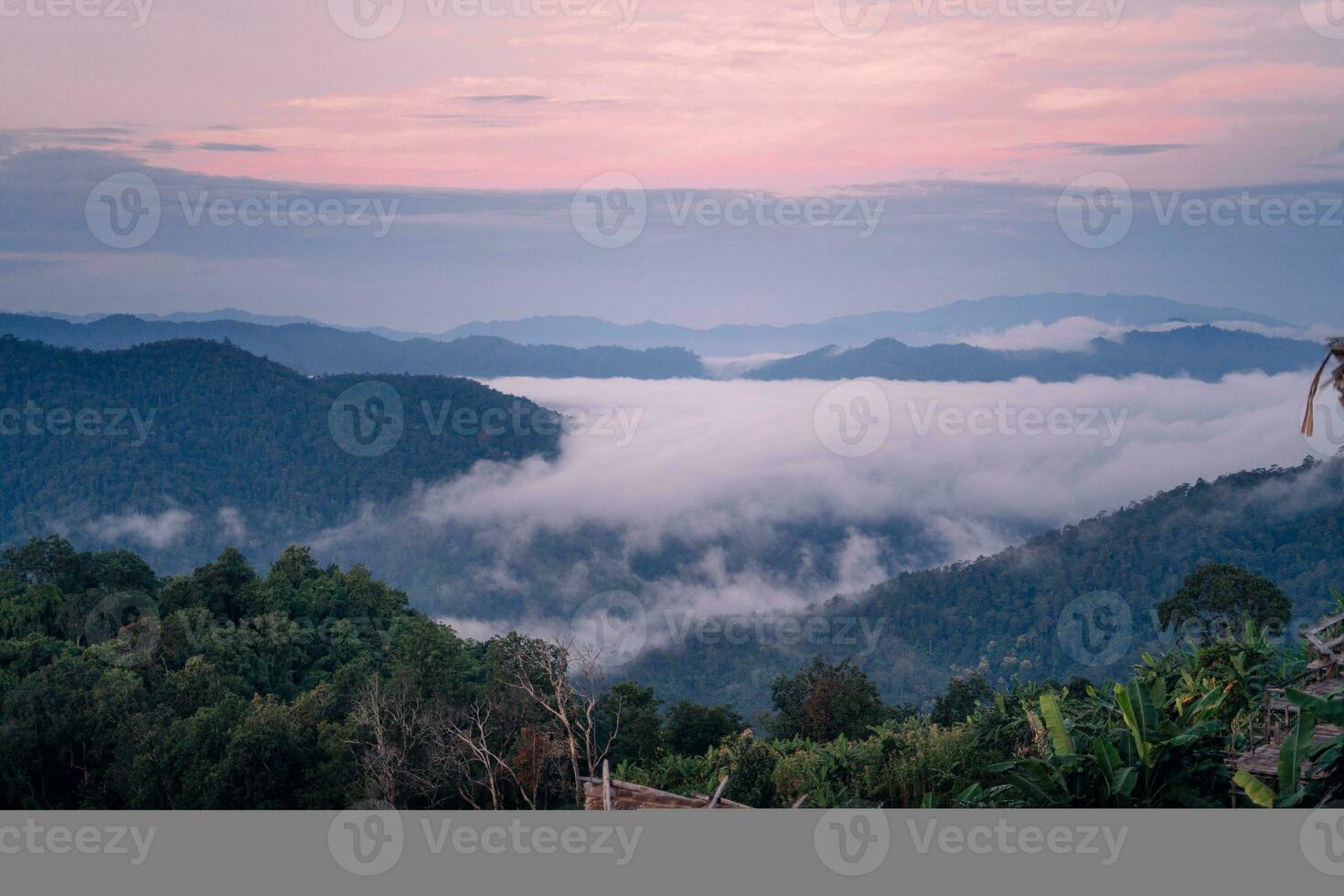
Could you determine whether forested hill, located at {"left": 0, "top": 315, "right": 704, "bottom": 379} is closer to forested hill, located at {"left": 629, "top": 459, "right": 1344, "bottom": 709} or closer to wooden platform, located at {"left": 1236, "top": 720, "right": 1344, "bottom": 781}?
forested hill, located at {"left": 629, "top": 459, "right": 1344, "bottom": 709}

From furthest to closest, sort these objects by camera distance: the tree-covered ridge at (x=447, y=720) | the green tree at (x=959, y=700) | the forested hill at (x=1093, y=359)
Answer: the forested hill at (x=1093, y=359) < the green tree at (x=959, y=700) < the tree-covered ridge at (x=447, y=720)

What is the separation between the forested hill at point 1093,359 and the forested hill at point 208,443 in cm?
3310

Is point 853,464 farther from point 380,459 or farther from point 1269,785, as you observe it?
point 1269,785

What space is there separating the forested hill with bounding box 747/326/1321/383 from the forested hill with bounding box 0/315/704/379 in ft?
67.6

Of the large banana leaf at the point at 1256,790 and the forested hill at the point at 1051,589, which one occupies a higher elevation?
the large banana leaf at the point at 1256,790

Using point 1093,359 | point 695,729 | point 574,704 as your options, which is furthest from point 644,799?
point 1093,359

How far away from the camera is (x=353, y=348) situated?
100188 millimetres

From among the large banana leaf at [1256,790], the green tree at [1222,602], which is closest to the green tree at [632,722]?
the large banana leaf at [1256,790]

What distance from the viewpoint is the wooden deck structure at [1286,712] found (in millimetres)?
4887

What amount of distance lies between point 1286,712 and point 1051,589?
3769 centimetres

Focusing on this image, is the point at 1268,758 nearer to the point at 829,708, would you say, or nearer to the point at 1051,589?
the point at 829,708

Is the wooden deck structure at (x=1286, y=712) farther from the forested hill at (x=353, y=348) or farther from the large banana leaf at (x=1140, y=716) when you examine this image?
the forested hill at (x=353, y=348)

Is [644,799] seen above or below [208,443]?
above

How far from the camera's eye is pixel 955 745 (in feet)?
25.1
